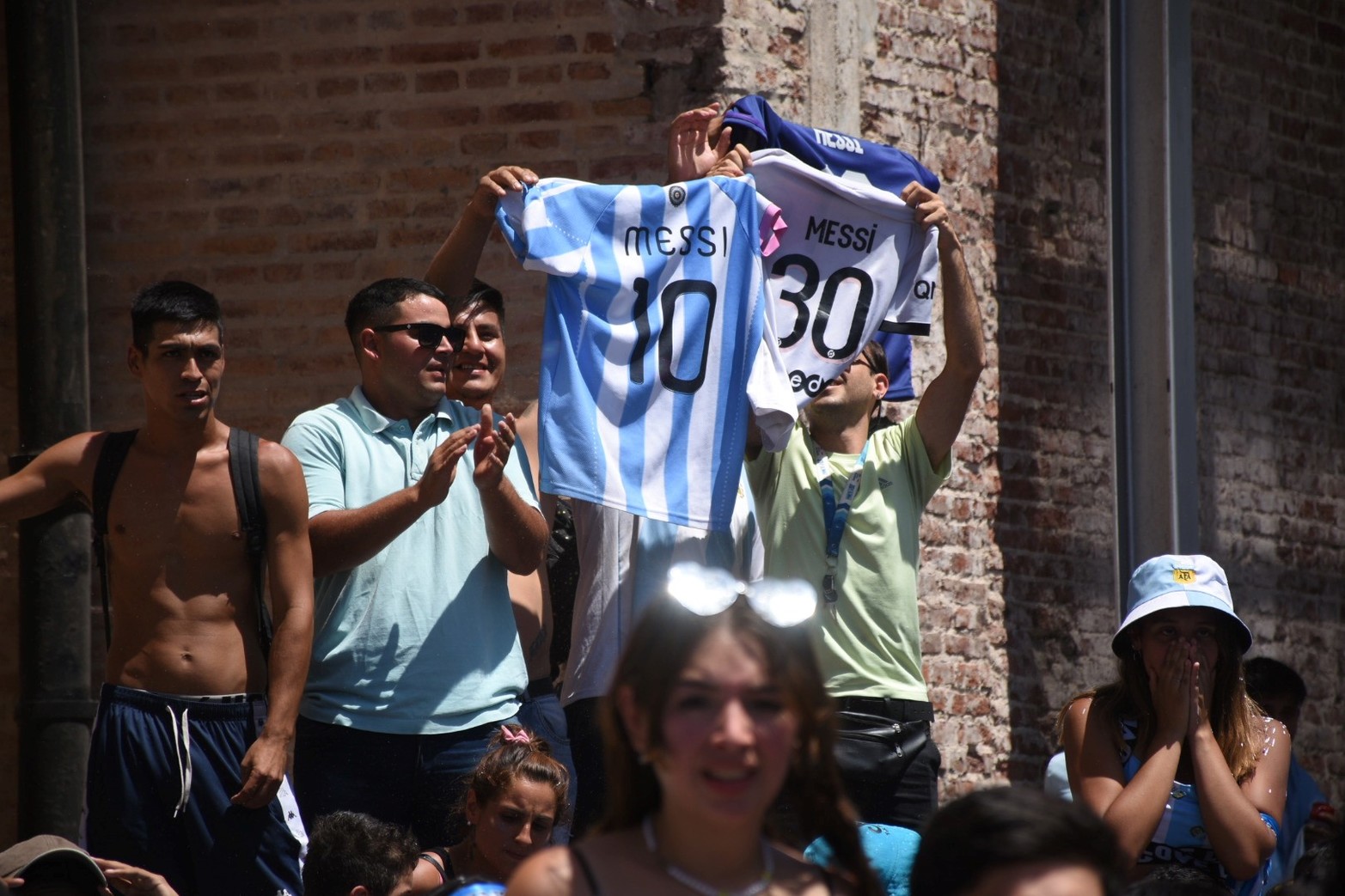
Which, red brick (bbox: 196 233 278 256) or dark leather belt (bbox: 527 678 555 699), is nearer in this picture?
dark leather belt (bbox: 527 678 555 699)

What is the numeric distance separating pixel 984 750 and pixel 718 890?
4.44 meters

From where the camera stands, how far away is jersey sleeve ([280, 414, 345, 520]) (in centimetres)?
498

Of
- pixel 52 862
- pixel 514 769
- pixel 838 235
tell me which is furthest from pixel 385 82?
pixel 52 862

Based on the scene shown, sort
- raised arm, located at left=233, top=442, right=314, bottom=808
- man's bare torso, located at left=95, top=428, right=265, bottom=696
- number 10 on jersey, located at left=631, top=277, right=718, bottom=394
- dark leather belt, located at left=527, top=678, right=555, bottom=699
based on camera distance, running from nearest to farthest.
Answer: raised arm, located at left=233, top=442, right=314, bottom=808 < man's bare torso, located at left=95, top=428, right=265, bottom=696 < number 10 on jersey, located at left=631, top=277, right=718, bottom=394 < dark leather belt, located at left=527, top=678, right=555, bottom=699

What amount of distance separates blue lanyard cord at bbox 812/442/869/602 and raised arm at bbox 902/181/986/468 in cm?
26

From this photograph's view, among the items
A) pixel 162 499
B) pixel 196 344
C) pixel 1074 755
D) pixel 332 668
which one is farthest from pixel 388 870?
pixel 1074 755

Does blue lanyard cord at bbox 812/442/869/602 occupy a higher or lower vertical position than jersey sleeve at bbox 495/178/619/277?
lower

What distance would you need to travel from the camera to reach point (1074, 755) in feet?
15.9

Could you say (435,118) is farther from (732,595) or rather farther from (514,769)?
(732,595)

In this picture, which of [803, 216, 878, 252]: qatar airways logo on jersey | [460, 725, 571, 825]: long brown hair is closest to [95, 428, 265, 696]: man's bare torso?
[460, 725, 571, 825]: long brown hair

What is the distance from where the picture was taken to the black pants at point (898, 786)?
4.86 metres

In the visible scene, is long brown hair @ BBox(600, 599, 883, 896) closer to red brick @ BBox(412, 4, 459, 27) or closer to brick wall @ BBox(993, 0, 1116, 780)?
red brick @ BBox(412, 4, 459, 27)

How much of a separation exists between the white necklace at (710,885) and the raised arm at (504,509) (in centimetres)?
188

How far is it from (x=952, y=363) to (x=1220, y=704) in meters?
1.14
